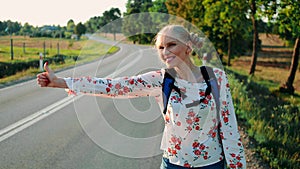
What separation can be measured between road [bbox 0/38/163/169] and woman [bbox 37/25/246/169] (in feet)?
0.86

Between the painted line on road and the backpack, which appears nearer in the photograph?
the backpack

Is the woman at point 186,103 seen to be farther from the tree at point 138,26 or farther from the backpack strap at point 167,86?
the tree at point 138,26

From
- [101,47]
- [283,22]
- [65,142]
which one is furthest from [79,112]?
[283,22]

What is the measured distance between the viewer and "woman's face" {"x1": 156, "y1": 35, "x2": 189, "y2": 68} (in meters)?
2.34

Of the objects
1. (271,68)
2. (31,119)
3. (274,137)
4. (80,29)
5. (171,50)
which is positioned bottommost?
(271,68)

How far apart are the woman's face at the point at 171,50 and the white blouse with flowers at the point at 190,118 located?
0.12m

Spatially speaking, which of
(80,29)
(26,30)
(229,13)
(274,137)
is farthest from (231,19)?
(26,30)

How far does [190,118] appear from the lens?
92.7 inches

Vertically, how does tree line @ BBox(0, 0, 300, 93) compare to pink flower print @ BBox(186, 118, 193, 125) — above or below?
above

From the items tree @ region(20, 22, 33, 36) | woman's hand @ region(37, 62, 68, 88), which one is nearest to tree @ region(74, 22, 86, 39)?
woman's hand @ region(37, 62, 68, 88)

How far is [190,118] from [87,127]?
1.17 metres

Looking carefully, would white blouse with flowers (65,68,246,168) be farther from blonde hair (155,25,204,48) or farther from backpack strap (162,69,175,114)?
blonde hair (155,25,204,48)

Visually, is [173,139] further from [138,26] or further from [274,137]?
[274,137]

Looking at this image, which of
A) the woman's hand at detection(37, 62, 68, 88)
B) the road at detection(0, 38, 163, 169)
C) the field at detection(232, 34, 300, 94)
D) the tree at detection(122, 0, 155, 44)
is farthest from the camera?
the field at detection(232, 34, 300, 94)
